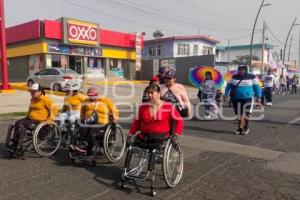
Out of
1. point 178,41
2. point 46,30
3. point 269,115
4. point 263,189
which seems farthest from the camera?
point 178,41

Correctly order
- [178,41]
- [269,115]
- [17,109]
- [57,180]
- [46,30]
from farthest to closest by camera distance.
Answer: [178,41], [46,30], [17,109], [269,115], [57,180]

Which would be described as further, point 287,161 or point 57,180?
point 287,161

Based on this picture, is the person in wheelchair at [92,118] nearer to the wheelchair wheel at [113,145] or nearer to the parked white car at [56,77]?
the wheelchair wheel at [113,145]

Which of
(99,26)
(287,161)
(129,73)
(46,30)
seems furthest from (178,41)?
(287,161)

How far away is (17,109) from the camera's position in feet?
44.0

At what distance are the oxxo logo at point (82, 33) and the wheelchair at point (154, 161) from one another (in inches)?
980

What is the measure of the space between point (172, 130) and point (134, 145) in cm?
58

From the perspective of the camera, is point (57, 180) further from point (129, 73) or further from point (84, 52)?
point (129, 73)

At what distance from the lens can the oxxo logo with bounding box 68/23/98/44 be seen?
→ 92.7 ft

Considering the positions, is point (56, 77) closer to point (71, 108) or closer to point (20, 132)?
point (71, 108)

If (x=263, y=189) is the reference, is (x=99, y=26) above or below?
above

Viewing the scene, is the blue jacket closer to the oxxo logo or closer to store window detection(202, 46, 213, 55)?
the oxxo logo

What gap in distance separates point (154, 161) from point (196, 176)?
3.47 feet

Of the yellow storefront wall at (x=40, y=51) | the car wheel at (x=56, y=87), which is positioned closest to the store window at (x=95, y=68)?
the yellow storefront wall at (x=40, y=51)
